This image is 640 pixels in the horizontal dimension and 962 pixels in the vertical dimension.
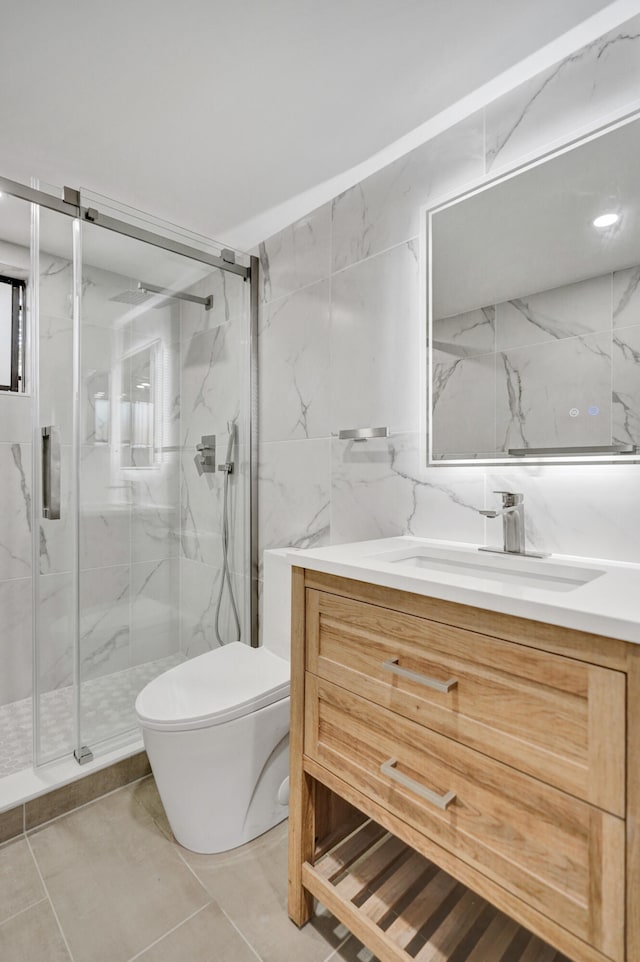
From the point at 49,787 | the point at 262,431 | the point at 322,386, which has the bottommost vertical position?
the point at 49,787

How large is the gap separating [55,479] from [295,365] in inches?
40.3

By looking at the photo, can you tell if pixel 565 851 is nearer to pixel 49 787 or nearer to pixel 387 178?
pixel 49 787

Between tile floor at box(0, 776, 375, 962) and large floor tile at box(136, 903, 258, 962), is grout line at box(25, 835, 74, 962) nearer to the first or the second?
tile floor at box(0, 776, 375, 962)

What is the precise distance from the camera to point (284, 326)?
2.10 meters

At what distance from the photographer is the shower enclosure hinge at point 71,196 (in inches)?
66.4

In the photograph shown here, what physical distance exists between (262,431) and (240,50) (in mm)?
1319

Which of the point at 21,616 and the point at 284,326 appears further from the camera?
the point at 21,616

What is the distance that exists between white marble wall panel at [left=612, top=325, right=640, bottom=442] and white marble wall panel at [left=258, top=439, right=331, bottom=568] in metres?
1.00

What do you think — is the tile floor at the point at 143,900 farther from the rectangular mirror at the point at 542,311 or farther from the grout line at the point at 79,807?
the rectangular mirror at the point at 542,311

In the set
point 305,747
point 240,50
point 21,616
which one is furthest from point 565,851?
point 21,616

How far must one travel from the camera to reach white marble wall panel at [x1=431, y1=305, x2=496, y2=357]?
4.59 ft

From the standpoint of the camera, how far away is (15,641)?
2.30 meters

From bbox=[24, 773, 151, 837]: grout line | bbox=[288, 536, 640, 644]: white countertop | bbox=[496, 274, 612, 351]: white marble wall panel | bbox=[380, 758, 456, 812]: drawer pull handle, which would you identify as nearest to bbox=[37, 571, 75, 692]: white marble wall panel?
bbox=[24, 773, 151, 837]: grout line

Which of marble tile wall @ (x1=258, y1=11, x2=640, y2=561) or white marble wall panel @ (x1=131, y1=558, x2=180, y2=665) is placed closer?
marble tile wall @ (x1=258, y1=11, x2=640, y2=561)
